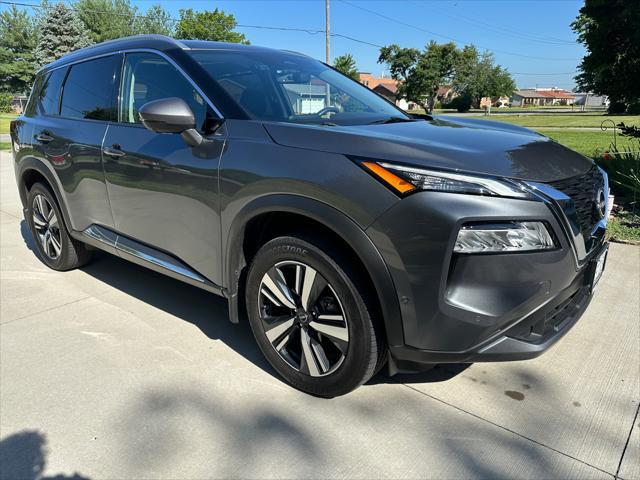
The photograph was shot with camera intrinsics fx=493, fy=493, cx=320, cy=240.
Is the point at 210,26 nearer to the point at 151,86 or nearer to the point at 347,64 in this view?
the point at 347,64

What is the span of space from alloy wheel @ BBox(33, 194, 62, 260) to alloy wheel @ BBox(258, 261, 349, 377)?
2620mm

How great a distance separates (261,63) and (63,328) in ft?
7.37

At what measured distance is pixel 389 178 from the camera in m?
2.00

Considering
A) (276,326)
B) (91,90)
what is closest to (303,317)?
(276,326)

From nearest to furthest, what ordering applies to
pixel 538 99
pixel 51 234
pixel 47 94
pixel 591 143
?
1. pixel 47 94
2. pixel 51 234
3. pixel 591 143
4. pixel 538 99

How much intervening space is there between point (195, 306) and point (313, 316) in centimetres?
161

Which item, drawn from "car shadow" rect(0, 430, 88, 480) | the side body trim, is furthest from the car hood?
"car shadow" rect(0, 430, 88, 480)

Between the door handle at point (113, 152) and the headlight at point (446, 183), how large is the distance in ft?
6.42

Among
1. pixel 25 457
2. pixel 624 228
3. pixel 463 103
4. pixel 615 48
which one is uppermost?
pixel 463 103

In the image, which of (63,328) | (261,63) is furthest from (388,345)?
(63,328)

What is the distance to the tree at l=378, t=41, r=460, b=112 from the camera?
219 ft

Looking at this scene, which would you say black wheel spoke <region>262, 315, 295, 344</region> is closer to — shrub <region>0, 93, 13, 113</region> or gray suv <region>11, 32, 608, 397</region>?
gray suv <region>11, 32, 608, 397</region>

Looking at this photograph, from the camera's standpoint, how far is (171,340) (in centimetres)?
319

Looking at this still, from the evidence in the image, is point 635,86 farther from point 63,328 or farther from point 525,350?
point 63,328
